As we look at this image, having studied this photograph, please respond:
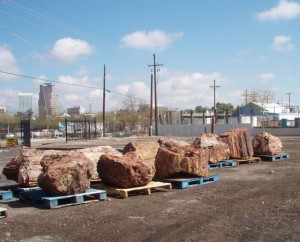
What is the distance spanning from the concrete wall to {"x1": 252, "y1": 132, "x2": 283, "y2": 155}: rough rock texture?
29.1 m

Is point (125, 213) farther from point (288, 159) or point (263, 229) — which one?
point (288, 159)

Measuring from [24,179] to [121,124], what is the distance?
5752 centimetres

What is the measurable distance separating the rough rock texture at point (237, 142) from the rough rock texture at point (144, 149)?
175 inches

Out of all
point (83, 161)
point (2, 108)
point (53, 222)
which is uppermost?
point (2, 108)

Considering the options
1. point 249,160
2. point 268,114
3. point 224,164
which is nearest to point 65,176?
point 224,164

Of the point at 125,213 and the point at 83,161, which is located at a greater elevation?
the point at 83,161

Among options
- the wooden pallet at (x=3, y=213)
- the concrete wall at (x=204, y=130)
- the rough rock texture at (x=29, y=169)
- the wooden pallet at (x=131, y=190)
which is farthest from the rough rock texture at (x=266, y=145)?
the concrete wall at (x=204, y=130)

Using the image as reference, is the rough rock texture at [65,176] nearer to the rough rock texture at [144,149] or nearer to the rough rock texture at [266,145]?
the rough rock texture at [144,149]

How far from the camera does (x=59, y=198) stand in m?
9.41

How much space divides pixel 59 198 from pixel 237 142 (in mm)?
9862

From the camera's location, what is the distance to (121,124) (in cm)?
6869

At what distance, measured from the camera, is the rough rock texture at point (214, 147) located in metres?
15.8

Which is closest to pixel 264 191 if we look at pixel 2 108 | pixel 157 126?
pixel 157 126

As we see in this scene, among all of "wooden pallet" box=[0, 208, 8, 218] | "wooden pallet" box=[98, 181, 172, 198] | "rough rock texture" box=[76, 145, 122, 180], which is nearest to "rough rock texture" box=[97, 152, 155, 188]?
"wooden pallet" box=[98, 181, 172, 198]
